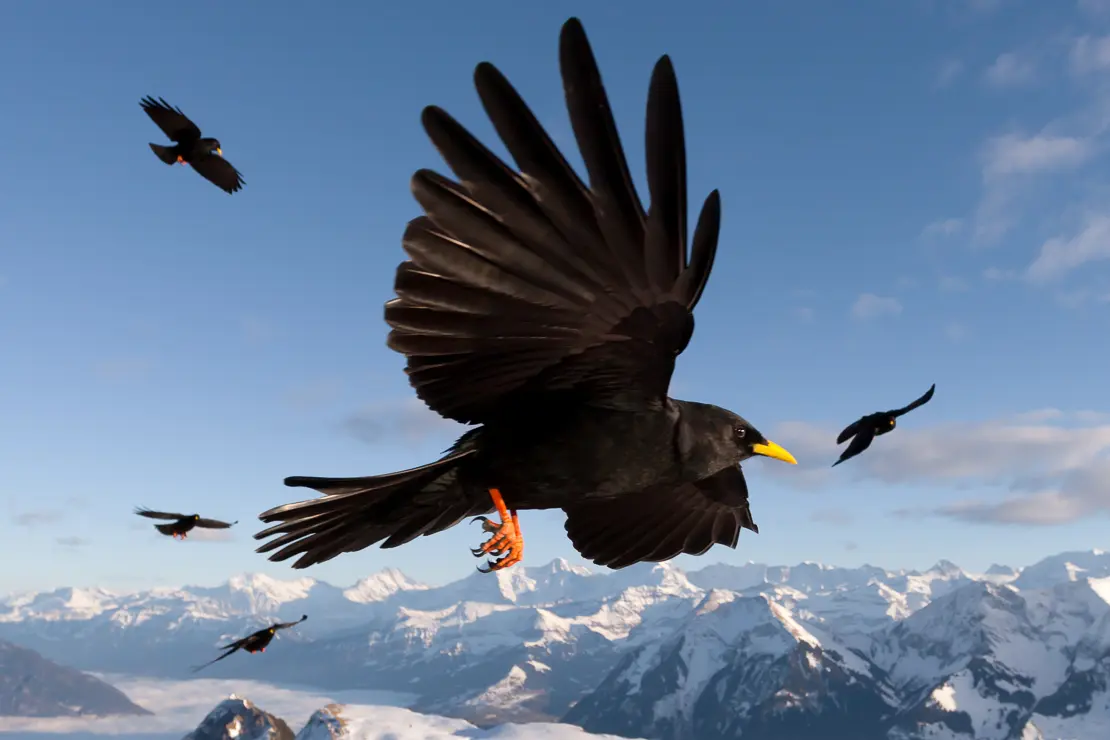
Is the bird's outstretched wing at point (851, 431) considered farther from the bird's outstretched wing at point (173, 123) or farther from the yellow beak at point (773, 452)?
the bird's outstretched wing at point (173, 123)

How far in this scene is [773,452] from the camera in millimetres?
7242

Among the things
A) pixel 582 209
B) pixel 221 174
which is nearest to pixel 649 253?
pixel 582 209

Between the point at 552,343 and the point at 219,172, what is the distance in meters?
8.52

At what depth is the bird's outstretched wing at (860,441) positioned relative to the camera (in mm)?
6588

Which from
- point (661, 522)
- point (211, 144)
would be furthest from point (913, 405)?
point (211, 144)

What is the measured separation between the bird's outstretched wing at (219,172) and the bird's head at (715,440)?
8.03m

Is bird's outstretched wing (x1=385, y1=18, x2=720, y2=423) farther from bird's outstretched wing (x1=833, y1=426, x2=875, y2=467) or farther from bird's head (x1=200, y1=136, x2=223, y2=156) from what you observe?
bird's head (x1=200, y1=136, x2=223, y2=156)

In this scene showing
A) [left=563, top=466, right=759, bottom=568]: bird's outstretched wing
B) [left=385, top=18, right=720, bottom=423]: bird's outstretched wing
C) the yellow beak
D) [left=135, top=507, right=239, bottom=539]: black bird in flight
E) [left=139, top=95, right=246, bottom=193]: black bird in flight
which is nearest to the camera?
[left=385, top=18, right=720, bottom=423]: bird's outstretched wing

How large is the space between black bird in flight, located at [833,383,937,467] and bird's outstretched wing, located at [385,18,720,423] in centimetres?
199

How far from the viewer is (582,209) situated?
421cm

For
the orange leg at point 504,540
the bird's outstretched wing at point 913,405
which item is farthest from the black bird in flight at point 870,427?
the orange leg at point 504,540

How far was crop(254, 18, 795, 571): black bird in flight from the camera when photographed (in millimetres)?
3812

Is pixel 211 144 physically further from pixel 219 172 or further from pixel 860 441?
pixel 860 441

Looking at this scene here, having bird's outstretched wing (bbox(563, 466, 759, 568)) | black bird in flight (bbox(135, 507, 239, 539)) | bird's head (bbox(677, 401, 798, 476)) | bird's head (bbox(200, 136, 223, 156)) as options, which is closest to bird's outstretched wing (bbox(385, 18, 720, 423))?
bird's head (bbox(677, 401, 798, 476))
